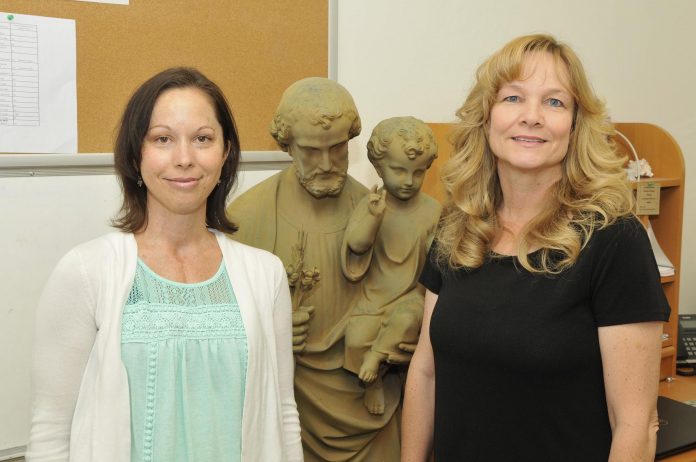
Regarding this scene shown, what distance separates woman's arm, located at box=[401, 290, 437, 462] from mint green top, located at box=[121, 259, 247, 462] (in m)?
0.46

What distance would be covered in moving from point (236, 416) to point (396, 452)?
2.31 feet

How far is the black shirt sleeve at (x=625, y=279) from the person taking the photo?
4.45 ft

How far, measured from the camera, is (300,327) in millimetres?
1764

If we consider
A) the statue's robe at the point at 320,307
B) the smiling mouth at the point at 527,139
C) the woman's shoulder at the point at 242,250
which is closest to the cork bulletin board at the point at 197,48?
the statue's robe at the point at 320,307

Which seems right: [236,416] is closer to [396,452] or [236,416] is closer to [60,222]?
[396,452]

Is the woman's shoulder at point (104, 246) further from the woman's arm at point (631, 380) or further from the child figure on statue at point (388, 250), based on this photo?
the woman's arm at point (631, 380)

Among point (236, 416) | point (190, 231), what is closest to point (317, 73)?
point (190, 231)

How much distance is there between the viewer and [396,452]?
1918 mm

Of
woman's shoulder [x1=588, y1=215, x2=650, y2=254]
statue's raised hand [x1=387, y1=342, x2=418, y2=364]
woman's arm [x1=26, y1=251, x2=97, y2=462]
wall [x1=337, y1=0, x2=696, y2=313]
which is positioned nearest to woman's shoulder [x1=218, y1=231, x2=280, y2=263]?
woman's arm [x1=26, y1=251, x2=97, y2=462]

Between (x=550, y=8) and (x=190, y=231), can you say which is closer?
(x=190, y=231)

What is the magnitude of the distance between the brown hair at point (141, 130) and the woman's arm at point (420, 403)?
1.84ft

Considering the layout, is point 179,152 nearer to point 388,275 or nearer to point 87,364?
point 87,364

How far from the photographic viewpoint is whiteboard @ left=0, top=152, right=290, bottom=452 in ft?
6.95

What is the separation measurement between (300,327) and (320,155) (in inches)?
15.1
